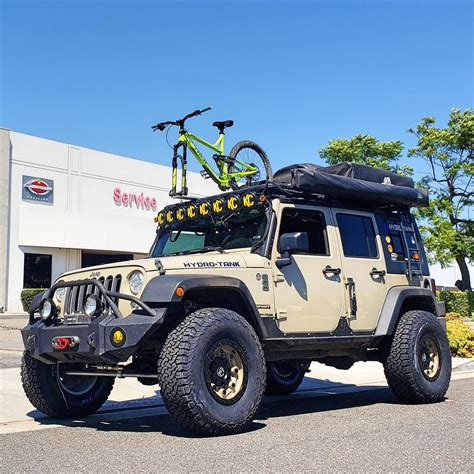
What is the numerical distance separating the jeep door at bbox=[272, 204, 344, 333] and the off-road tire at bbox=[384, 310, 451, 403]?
3.14 feet

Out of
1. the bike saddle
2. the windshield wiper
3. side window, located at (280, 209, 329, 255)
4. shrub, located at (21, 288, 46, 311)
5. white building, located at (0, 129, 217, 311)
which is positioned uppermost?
white building, located at (0, 129, 217, 311)

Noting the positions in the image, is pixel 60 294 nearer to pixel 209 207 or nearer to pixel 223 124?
pixel 209 207

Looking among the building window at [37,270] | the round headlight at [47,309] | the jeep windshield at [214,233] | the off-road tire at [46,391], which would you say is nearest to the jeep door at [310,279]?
the jeep windshield at [214,233]

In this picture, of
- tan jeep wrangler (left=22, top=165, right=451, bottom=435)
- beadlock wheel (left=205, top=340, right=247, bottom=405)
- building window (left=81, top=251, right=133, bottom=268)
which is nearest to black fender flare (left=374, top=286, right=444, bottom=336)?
tan jeep wrangler (left=22, top=165, right=451, bottom=435)

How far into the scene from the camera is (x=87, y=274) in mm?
6586

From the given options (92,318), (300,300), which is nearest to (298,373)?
(300,300)

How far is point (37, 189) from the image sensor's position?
97.6 feet

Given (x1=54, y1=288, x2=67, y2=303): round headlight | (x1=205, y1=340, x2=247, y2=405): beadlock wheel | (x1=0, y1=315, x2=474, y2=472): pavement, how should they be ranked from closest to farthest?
(x1=0, y1=315, x2=474, y2=472): pavement → (x1=205, y1=340, x2=247, y2=405): beadlock wheel → (x1=54, y1=288, x2=67, y2=303): round headlight

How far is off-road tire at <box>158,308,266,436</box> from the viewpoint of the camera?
552 centimetres

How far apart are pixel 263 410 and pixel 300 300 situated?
63.6 inches

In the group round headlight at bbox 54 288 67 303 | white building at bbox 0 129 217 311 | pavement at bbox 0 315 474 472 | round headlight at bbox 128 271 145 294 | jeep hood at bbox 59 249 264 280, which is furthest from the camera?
white building at bbox 0 129 217 311

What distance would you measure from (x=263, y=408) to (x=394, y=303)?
1.98 m

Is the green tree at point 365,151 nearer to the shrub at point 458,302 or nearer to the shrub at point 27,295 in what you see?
the shrub at point 458,302

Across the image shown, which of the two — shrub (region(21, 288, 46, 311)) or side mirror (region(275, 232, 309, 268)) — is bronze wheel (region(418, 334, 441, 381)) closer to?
side mirror (region(275, 232, 309, 268))
